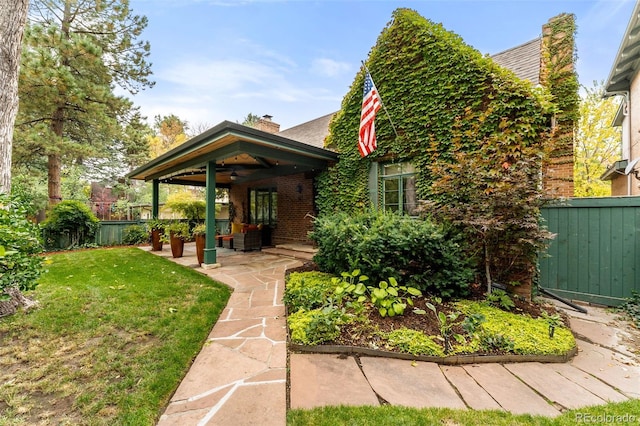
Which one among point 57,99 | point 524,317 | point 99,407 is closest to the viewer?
point 99,407

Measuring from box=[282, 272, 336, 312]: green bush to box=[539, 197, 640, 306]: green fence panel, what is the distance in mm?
3333

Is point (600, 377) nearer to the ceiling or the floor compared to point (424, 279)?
nearer to the floor

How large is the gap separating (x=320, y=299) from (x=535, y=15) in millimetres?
7933

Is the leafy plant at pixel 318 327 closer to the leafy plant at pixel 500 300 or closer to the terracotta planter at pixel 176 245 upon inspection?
the leafy plant at pixel 500 300

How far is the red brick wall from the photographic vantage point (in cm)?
846

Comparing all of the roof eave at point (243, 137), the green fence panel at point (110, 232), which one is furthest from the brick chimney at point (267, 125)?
the green fence panel at point (110, 232)

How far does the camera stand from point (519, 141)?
436 centimetres

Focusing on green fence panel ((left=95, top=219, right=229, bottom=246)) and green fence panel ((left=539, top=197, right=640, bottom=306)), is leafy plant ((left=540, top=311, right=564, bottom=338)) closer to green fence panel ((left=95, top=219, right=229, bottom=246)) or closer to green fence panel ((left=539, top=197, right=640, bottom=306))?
green fence panel ((left=539, top=197, right=640, bottom=306))

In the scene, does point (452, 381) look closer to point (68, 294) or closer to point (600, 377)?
point (600, 377)

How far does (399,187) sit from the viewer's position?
6.11m

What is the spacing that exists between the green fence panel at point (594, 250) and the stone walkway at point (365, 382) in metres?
1.57

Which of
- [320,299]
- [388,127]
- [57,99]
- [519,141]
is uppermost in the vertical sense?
[57,99]

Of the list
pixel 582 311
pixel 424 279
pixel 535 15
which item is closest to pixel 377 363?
pixel 424 279

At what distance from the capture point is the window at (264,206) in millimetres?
10094
